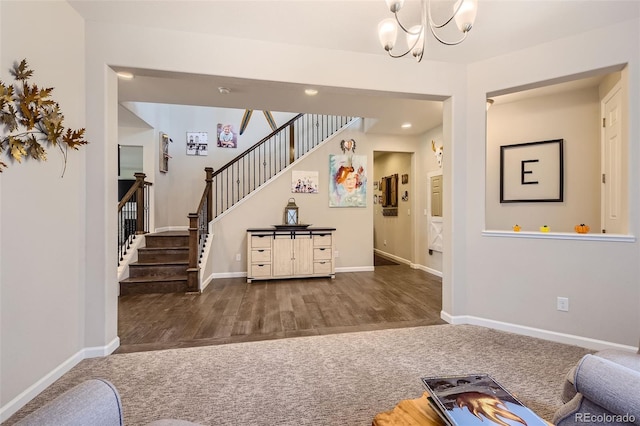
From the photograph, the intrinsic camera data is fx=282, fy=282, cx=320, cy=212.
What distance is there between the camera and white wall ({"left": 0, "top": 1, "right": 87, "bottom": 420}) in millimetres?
1657

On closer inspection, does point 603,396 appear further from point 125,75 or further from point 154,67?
point 125,75

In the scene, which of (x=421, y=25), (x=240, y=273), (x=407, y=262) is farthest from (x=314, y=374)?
(x=407, y=262)

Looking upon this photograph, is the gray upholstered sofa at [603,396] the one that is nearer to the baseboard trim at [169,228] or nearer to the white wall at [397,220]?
the white wall at [397,220]

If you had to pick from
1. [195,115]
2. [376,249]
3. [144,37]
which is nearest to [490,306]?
[144,37]

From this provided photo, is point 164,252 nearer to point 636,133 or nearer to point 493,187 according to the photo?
point 493,187

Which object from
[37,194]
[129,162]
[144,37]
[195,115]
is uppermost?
[195,115]

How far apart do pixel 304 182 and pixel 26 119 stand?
13.0 ft

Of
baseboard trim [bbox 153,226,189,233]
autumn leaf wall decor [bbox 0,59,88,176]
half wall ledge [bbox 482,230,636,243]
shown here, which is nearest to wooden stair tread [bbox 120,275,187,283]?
baseboard trim [bbox 153,226,189,233]

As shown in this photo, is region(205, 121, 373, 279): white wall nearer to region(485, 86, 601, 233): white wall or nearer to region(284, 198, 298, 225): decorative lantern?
region(284, 198, 298, 225): decorative lantern

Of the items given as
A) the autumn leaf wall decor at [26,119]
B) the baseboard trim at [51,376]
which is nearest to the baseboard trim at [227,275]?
the baseboard trim at [51,376]

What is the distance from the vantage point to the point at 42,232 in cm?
191

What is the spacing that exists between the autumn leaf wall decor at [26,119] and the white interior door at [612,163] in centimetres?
466

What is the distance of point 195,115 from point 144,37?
12.8ft

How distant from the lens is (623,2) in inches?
84.7
